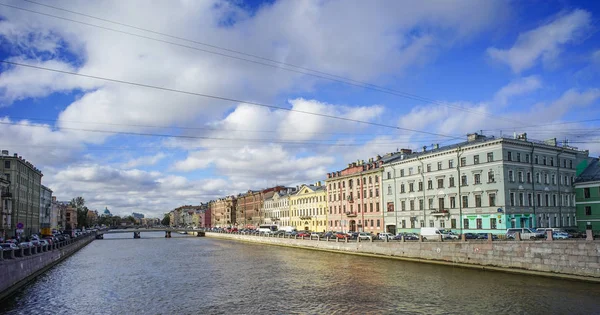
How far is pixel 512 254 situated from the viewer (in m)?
36.9

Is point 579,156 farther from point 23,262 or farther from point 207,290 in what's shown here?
Answer: point 23,262

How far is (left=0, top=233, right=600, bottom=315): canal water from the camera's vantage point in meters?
25.2

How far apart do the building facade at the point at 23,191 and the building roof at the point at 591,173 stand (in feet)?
278

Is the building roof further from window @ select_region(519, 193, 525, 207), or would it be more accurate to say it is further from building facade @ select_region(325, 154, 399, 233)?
building facade @ select_region(325, 154, 399, 233)

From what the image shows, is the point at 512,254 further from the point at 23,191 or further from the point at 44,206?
the point at 44,206

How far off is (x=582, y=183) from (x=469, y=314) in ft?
164

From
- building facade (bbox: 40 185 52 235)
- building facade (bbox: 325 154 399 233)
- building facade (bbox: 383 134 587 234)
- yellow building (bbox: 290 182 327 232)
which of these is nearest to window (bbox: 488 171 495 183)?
building facade (bbox: 383 134 587 234)

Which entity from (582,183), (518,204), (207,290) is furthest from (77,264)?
(582,183)

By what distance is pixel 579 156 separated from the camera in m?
67.4

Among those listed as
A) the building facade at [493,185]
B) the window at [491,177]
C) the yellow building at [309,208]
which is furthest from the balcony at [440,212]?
the yellow building at [309,208]

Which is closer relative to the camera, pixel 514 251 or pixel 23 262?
pixel 23 262

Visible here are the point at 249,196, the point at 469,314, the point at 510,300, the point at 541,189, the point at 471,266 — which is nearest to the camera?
the point at 469,314

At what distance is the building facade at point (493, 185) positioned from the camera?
187 feet

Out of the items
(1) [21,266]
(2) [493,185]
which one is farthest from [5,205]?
(2) [493,185]
